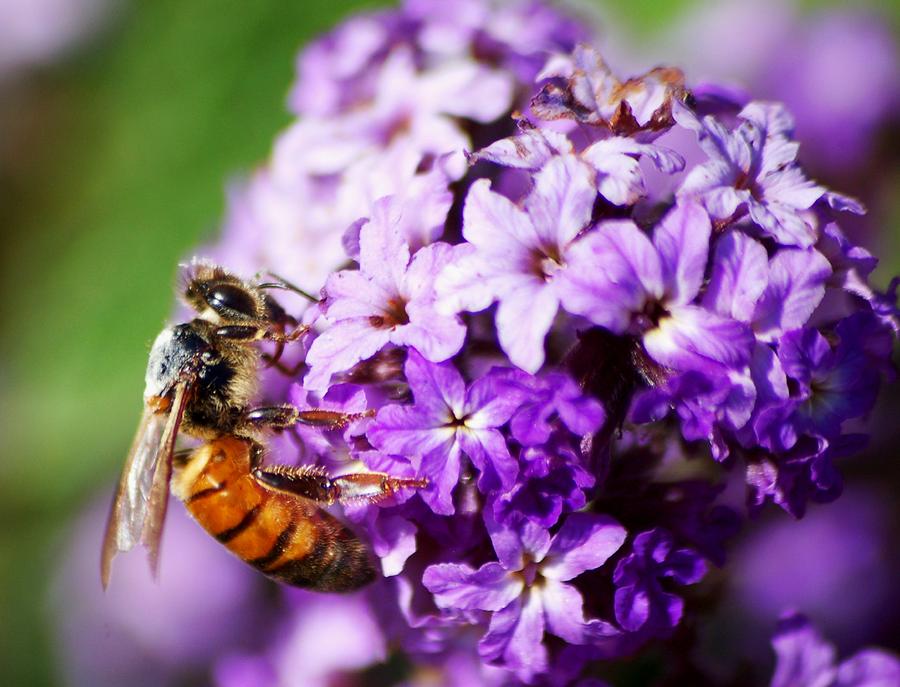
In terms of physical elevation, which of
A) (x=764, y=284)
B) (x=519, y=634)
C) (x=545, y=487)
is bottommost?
(x=519, y=634)

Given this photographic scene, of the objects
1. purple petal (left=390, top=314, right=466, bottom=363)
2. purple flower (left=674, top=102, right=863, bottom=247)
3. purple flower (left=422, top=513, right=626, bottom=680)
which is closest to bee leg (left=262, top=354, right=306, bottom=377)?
purple petal (left=390, top=314, right=466, bottom=363)

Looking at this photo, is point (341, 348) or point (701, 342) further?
point (341, 348)

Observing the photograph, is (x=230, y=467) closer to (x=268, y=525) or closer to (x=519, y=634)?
(x=268, y=525)

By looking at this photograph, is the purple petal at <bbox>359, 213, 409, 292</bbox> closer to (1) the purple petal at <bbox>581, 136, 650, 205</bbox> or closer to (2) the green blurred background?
(1) the purple petal at <bbox>581, 136, 650, 205</bbox>

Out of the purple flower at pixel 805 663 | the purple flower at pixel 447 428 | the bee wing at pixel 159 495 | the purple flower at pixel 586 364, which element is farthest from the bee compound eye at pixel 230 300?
the purple flower at pixel 805 663

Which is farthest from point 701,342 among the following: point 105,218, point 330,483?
point 105,218

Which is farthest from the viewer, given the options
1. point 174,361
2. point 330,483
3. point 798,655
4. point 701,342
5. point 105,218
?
point 105,218

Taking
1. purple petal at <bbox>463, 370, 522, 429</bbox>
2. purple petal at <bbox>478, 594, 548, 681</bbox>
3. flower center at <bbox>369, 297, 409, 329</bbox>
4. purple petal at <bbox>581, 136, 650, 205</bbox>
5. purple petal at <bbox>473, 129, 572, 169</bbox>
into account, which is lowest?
purple petal at <bbox>478, 594, 548, 681</bbox>
